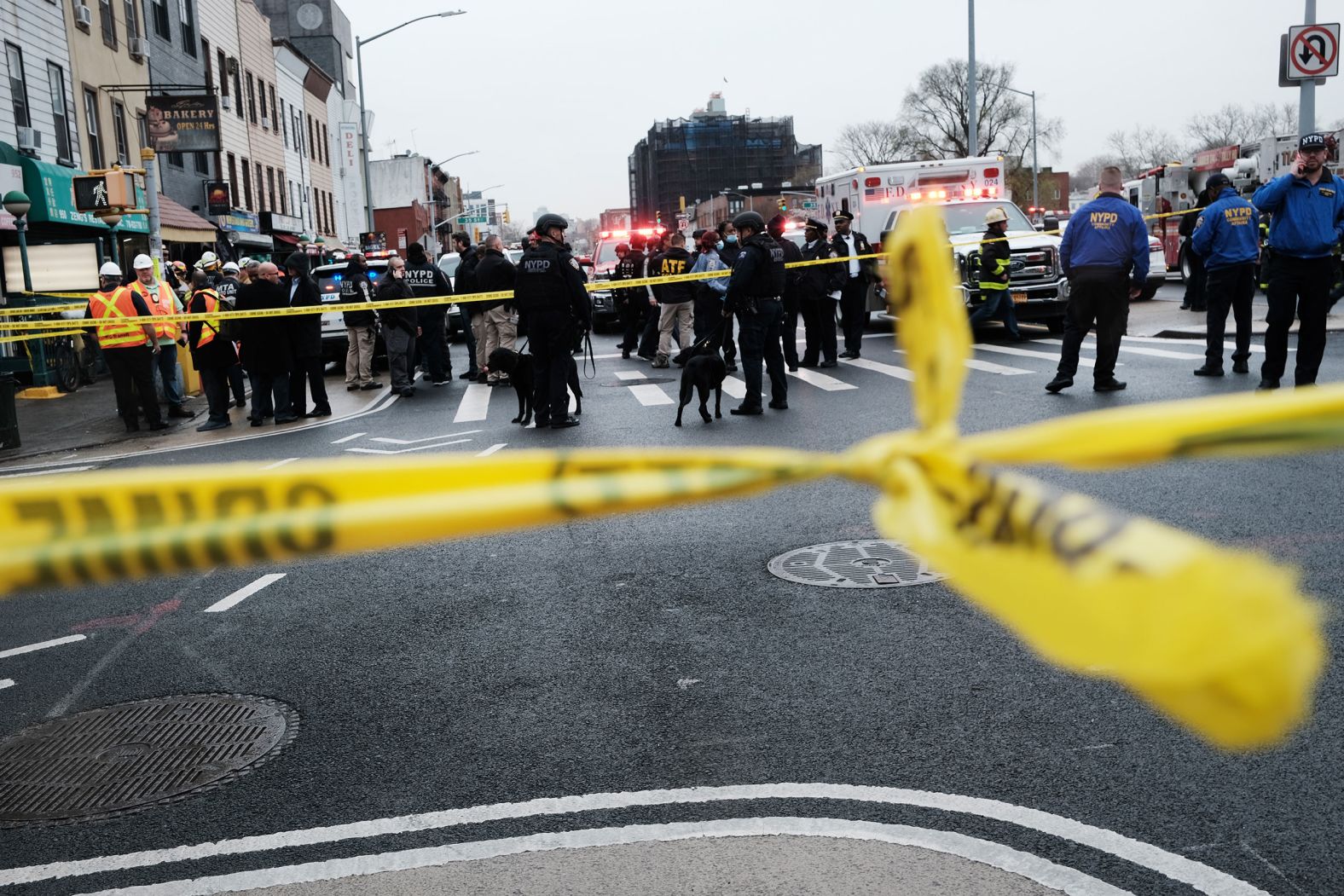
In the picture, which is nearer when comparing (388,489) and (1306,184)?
(388,489)

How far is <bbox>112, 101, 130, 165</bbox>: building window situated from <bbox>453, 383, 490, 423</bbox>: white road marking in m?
14.8

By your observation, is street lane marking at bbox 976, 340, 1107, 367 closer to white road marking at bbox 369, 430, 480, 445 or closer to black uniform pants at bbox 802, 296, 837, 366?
black uniform pants at bbox 802, 296, 837, 366

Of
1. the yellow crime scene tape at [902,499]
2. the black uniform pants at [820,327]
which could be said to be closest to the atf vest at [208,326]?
the black uniform pants at [820,327]

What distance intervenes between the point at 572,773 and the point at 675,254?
14421 mm

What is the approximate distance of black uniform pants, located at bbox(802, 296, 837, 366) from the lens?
1670cm

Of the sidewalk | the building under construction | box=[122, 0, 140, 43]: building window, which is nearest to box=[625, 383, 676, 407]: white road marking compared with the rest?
the sidewalk

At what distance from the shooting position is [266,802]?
4035 millimetres

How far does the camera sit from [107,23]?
92.2 ft

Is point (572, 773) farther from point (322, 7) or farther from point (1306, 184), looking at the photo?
point (322, 7)

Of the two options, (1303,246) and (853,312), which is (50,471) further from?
(1303,246)

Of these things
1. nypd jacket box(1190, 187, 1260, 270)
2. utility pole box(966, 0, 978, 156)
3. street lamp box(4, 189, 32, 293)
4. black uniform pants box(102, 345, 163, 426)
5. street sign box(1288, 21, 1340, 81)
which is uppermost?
utility pole box(966, 0, 978, 156)

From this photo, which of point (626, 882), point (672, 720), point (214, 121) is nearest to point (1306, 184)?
point (672, 720)

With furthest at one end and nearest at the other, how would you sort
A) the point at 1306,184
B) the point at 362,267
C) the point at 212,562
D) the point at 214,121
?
the point at 214,121
the point at 362,267
the point at 1306,184
the point at 212,562

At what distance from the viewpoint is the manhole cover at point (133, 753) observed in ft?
13.5
